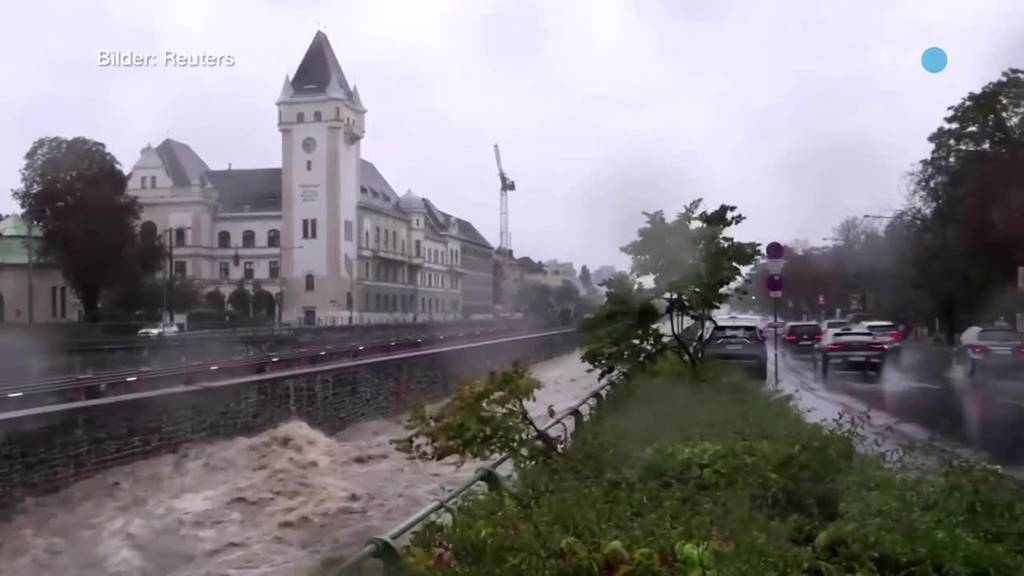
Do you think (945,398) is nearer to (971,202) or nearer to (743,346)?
(743,346)

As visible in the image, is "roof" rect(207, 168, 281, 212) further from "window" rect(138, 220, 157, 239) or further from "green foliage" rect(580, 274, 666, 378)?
"green foliage" rect(580, 274, 666, 378)

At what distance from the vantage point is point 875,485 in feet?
25.1

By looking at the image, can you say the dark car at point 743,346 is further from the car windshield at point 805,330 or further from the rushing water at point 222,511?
the car windshield at point 805,330

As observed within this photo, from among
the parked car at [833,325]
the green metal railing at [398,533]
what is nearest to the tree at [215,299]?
the parked car at [833,325]

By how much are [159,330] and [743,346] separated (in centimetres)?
2739

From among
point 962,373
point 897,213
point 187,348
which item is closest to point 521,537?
Result: point 962,373

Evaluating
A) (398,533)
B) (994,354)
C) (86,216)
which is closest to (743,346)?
(994,354)

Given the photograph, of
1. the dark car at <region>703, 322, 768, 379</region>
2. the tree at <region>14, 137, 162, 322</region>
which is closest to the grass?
the dark car at <region>703, 322, 768, 379</region>

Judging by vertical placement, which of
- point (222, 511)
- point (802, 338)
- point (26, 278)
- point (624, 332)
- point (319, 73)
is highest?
point (319, 73)

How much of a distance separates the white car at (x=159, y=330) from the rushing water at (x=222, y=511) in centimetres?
2577

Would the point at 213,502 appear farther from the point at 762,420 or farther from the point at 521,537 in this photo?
the point at 521,537

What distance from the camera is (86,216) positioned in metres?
40.9

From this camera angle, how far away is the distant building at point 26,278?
35.8 m

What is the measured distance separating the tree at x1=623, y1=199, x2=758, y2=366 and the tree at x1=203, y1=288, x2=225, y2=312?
1364 inches
